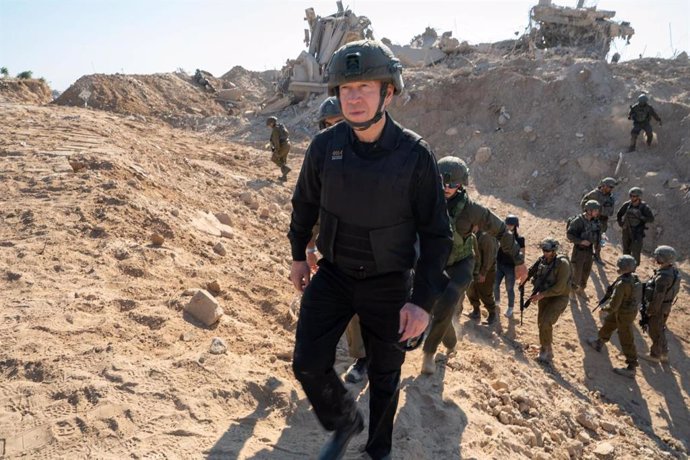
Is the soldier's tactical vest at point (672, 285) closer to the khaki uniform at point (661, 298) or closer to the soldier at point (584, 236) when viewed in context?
the khaki uniform at point (661, 298)

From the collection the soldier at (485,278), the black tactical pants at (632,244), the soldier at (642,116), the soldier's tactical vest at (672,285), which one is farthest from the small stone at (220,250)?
the soldier at (642,116)

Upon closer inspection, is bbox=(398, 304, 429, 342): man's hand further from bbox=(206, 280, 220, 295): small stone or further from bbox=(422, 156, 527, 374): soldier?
bbox=(206, 280, 220, 295): small stone

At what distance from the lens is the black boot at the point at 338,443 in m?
2.49

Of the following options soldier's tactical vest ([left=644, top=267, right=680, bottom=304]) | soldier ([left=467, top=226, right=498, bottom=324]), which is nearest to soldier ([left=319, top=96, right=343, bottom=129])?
soldier ([left=467, top=226, right=498, bottom=324])

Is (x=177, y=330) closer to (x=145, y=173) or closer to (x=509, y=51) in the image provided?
(x=145, y=173)

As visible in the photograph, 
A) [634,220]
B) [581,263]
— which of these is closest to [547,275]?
[581,263]

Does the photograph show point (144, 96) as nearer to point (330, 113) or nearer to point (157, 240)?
point (157, 240)

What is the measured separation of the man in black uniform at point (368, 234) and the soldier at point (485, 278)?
3.24 metres

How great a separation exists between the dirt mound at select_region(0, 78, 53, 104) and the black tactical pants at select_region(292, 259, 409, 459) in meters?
18.8

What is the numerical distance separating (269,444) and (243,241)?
3.87 m

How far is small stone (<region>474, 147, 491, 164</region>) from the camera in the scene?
12.7m

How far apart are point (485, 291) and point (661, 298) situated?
2.02 meters

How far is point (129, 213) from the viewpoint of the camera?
5.42 metres

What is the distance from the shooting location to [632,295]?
5.90 m
